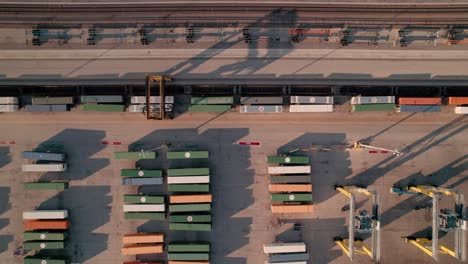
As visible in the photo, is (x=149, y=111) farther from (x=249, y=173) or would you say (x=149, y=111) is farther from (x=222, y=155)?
(x=249, y=173)

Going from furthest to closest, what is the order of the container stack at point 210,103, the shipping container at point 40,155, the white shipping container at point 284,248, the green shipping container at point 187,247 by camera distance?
the green shipping container at point 187,247 < the white shipping container at point 284,248 < the container stack at point 210,103 < the shipping container at point 40,155

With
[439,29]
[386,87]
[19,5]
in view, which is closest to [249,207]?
[386,87]

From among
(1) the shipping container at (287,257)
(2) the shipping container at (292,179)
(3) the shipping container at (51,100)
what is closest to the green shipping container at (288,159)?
(2) the shipping container at (292,179)

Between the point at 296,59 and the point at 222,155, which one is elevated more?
the point at 296,59

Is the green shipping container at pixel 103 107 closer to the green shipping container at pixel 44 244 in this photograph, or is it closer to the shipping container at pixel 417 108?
the green shipping container at pixel 44 244

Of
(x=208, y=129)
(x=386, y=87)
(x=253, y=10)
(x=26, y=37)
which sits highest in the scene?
(x=253, y=10)

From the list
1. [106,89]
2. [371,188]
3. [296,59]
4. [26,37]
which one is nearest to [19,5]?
[26,37]
